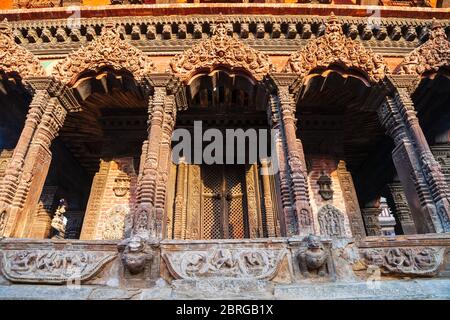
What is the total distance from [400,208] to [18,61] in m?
12.1

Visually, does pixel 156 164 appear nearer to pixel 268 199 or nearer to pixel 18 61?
pixel 268 199

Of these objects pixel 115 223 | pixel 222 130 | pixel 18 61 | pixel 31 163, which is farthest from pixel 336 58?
pixel 18 61

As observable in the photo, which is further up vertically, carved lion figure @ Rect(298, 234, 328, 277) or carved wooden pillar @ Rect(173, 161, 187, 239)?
carved wooden pillar @ Rect(173, 161, 187, 239)

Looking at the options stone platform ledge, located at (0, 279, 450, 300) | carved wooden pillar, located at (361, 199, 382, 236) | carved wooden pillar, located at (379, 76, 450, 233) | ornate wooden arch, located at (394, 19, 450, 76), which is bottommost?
stone platform ledge, located at (0, 279, 450, 300)

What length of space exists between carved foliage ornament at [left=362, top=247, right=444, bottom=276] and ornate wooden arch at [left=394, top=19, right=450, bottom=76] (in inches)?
158

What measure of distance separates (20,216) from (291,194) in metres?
4.80

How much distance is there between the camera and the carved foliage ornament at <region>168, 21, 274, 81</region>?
6410 mm

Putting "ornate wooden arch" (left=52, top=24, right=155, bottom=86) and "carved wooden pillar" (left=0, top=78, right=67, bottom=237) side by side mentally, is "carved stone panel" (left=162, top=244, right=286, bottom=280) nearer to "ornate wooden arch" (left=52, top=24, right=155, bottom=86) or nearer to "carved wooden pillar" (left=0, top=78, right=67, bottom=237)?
"carved wooden pillar" (left=0, top=78, right=67, bottom=237)

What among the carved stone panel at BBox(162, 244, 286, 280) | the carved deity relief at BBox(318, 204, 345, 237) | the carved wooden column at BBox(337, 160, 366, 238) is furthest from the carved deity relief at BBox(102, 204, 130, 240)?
the carved wooden column at BBox(337, 160, 366, 238)

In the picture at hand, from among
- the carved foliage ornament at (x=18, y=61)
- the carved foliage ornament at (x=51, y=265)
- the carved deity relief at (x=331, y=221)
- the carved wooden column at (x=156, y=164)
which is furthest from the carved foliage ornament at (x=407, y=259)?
the carved foliage ornament at (x=18, y=61)

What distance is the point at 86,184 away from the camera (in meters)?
11.0

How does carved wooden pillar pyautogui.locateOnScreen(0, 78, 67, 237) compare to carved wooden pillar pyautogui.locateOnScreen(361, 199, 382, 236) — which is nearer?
carved wooden pillar pyautogui.locateOnScreen(0, 78, 67, 237)

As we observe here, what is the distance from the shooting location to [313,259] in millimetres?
4137
